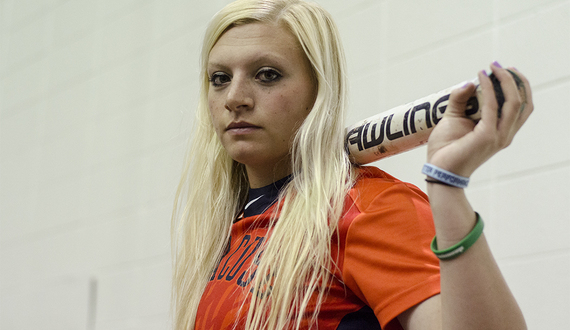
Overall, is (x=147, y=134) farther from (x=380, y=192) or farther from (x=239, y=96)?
(x=380, y=192)

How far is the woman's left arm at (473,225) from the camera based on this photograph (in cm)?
71

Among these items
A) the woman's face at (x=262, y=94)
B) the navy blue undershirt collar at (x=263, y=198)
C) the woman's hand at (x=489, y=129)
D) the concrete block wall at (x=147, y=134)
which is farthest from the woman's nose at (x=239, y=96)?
the concrete block wall at (x=147, y=134)

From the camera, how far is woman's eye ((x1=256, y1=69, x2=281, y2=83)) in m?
1.06

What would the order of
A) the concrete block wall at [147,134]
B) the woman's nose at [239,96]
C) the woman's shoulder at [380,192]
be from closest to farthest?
the woman's shoulder at [380,192] < the woman's nose at [239,96] < the concrete block wall at [147,134]

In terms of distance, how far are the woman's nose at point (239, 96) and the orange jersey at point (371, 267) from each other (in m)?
0.20

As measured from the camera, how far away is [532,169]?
128cm

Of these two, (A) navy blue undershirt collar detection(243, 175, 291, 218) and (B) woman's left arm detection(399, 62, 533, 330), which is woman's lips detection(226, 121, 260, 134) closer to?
(A) navy blue undershirt collar detection(243, 175, 291, 218)

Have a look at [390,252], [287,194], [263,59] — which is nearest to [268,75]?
[263,59]

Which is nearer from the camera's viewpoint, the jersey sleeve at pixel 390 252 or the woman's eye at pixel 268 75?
the jersey sleeve at pixel 390 252

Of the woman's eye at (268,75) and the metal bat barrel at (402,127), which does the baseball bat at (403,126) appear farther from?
the woman's eye at (268,75)

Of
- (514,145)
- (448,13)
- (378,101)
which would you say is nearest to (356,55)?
(378,101)

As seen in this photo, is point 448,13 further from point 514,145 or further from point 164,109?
point 164,109

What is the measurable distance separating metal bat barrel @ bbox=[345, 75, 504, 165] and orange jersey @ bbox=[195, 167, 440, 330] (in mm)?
45

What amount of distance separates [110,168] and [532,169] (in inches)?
63.5
